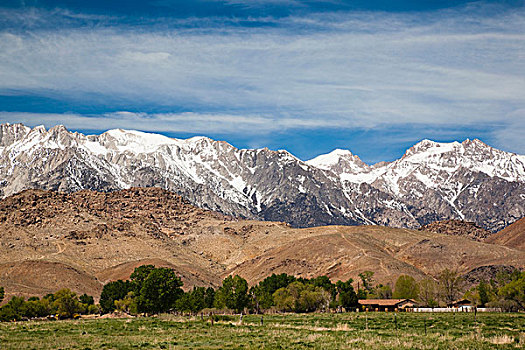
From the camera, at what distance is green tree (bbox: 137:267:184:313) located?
10894cm

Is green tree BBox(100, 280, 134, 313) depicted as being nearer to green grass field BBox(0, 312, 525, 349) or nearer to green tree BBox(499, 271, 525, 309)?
green tree BBox(499, 271, 525, 309)

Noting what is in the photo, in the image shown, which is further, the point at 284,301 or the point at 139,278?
the point at 284,301

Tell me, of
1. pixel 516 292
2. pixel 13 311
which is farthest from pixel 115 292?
pixel 516 292

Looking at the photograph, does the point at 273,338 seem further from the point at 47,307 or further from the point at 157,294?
the point at 47,307

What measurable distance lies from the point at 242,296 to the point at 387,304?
28.1 metres

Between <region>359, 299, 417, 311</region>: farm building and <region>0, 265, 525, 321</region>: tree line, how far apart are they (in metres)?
3.17

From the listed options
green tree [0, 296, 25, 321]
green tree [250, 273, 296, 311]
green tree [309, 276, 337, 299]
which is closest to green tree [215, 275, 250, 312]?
green tree [250, 273, 296, 311]

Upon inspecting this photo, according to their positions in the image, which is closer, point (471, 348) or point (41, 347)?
point (471, 348)

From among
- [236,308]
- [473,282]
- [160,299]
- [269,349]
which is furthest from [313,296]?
[269,349]

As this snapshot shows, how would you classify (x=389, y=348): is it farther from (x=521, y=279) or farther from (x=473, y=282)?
(x=473, y=282)

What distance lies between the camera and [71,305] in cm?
12825

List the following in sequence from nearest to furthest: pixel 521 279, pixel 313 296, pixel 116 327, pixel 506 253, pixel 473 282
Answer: pixel 116 327
pixel 521 279
pixel 313 296
pixel 473 282
pixel 506 253

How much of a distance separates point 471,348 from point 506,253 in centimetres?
16534

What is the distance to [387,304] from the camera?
120 m
